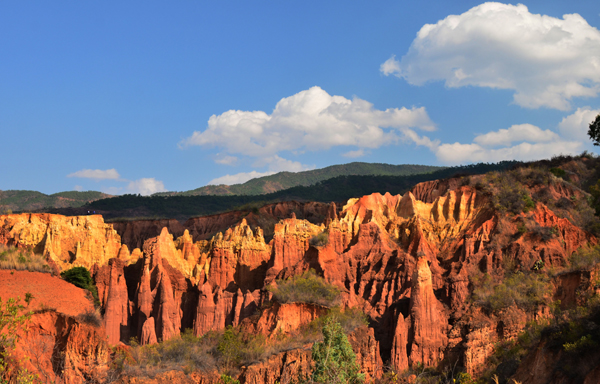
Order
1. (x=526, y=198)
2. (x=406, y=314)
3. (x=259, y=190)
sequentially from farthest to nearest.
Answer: (x=259, y=190) → (x=526, y=198) → (x=406, y=314)

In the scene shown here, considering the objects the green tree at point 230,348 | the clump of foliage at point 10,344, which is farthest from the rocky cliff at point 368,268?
the clump of foliage at point 10,344

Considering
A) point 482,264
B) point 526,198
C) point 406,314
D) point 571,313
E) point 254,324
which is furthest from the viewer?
point 526,198

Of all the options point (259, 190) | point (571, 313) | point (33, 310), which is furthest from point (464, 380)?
point (259, 190)

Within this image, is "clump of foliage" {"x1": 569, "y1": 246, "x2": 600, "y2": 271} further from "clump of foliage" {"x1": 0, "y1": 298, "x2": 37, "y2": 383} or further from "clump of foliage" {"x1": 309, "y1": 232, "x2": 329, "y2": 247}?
"clump of foliage" {"x1": 0, "y1": 298, "x2": 37, "y2": 383}

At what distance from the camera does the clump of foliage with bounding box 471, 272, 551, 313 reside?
133 feet

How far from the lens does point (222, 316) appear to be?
1800 inches

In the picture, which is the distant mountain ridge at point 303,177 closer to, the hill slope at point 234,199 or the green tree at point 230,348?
the hill slope at point 234,199

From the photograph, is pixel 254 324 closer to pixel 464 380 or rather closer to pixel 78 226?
pixel 464 380

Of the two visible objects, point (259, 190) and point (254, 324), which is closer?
point (254, 324)

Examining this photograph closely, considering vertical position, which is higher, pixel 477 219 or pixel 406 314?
pixel 477 219

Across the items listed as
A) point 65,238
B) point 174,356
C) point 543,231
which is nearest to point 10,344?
point 174,356

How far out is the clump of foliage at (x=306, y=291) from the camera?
41.2 meters

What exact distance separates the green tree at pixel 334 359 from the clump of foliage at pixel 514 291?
13.9m

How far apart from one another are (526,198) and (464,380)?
74.0 feet
